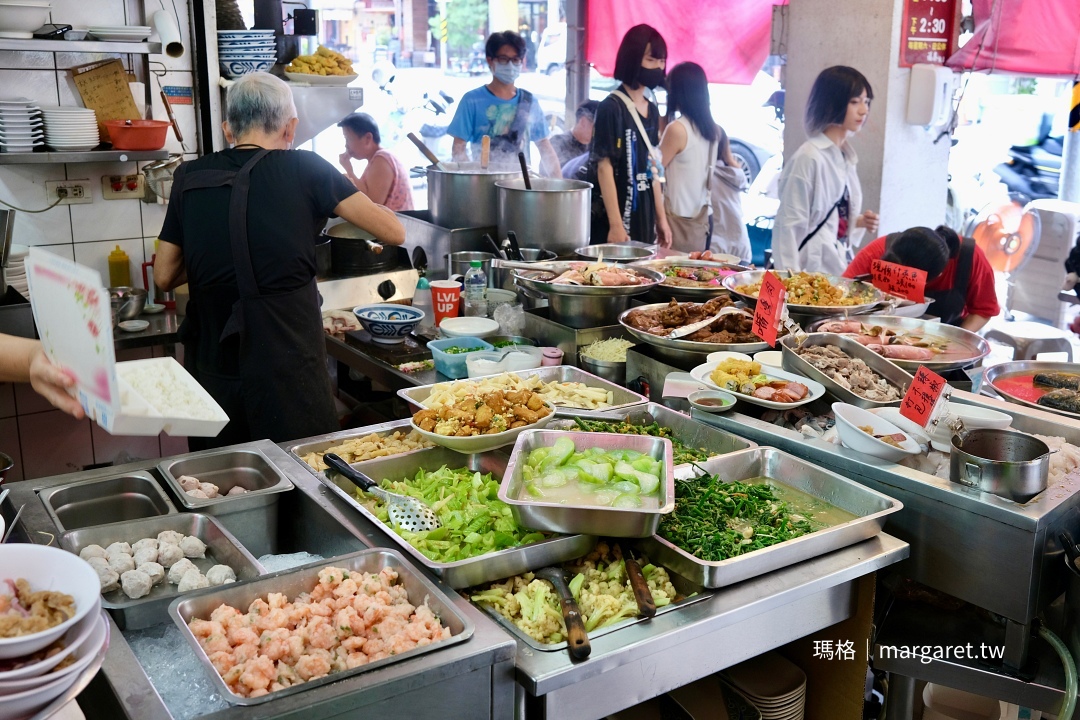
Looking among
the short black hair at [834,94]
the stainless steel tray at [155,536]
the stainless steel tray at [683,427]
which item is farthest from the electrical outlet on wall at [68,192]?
the short black hair at [834,94]

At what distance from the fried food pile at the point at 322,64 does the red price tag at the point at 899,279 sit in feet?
8.95

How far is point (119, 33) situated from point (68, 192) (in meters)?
0.76

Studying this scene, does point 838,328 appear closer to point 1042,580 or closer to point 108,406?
point 1042,580

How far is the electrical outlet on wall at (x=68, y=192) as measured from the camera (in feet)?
13.6

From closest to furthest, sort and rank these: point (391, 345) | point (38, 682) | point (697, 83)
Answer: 1. point (38, 682)
2. point (391, 345)
3. point (697, 83)

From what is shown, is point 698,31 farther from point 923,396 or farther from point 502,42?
point 923,396

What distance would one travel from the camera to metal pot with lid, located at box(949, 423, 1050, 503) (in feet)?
6.50

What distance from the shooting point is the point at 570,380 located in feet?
9.39

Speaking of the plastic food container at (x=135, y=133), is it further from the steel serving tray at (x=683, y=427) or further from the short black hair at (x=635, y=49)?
the short black hair at (x=635, y=49)

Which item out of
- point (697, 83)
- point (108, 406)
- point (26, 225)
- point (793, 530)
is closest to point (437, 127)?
point (697, 83)

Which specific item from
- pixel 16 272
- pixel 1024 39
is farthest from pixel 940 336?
pixel 1024 39

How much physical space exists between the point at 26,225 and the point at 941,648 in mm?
3975

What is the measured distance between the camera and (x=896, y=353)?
2873 mm

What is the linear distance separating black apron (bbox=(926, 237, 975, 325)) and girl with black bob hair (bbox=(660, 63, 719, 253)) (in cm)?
202
